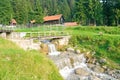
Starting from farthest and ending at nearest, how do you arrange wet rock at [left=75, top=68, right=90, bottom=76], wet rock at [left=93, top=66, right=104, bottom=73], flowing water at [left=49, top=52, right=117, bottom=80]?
1. wet rock at [left=93, top=66, right=104, bottom=73]
2. wet rock at [left=75, top=68, right=90, bottom=76]
3. flowing water at [left=49, top=52, right=117, bottom=80]

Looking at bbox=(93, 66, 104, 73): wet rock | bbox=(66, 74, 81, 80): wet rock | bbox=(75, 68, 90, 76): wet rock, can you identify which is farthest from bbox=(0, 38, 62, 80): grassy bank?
bbox=(93, 66, 104, 73): wet rock

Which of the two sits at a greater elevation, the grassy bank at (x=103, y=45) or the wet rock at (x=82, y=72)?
the grassy bank at (x=103, y=45)

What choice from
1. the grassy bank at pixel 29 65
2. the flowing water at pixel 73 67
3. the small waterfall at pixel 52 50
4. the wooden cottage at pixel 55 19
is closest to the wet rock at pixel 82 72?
the flowing water at pixel 73 67

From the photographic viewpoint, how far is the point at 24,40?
34312mm

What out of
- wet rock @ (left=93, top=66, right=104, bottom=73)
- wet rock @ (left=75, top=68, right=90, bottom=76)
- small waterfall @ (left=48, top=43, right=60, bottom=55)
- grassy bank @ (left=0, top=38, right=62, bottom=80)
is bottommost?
wet rock @ (left=93, top=66, right=104, bottom=73)

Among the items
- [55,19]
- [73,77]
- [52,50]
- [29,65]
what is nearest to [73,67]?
[73,77]

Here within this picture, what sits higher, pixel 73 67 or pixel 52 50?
pixel 52 50

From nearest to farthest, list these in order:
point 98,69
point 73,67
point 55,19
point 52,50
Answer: point 98,69 < point 73,67 < point 52,50 < point 55,19

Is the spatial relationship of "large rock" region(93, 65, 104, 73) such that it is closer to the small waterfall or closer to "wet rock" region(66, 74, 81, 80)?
"wet rock" region(66, 74, 81, 80)

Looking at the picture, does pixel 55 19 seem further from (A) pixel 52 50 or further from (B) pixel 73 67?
(B) pixel 73 67

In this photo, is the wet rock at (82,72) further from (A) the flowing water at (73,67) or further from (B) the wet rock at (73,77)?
(B) the wet rock at (73,77)

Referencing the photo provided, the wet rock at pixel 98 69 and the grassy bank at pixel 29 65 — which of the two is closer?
the grassy bank at pixel 29 65

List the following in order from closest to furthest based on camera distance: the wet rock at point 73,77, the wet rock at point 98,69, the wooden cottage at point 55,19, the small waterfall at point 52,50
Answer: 1. the wet rock at point 73,77
2. the wet rock at point 98,69
3. the small waterfall at point 52,50
4. the wooden cottage at point 55,19

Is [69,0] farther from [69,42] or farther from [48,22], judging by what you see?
[69,42]
